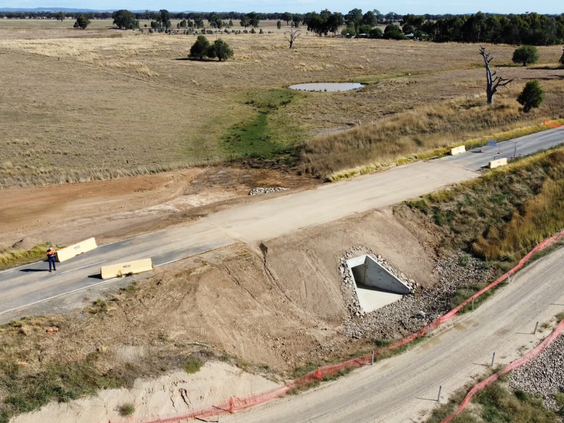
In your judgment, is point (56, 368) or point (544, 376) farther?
point (544, 376)

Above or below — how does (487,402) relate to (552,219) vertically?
below

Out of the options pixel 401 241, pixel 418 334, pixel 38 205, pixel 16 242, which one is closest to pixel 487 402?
pixel 418 334

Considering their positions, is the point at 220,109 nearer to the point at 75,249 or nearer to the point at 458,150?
the point at 458,150

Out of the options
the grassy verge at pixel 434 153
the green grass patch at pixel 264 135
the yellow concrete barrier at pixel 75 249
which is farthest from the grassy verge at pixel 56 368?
the green grass patch at pixel 264 135

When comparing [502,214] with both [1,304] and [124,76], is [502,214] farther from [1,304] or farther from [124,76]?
[124,76]

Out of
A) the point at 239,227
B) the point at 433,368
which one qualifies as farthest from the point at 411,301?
the point at 239,227

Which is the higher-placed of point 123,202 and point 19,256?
point 19,256
